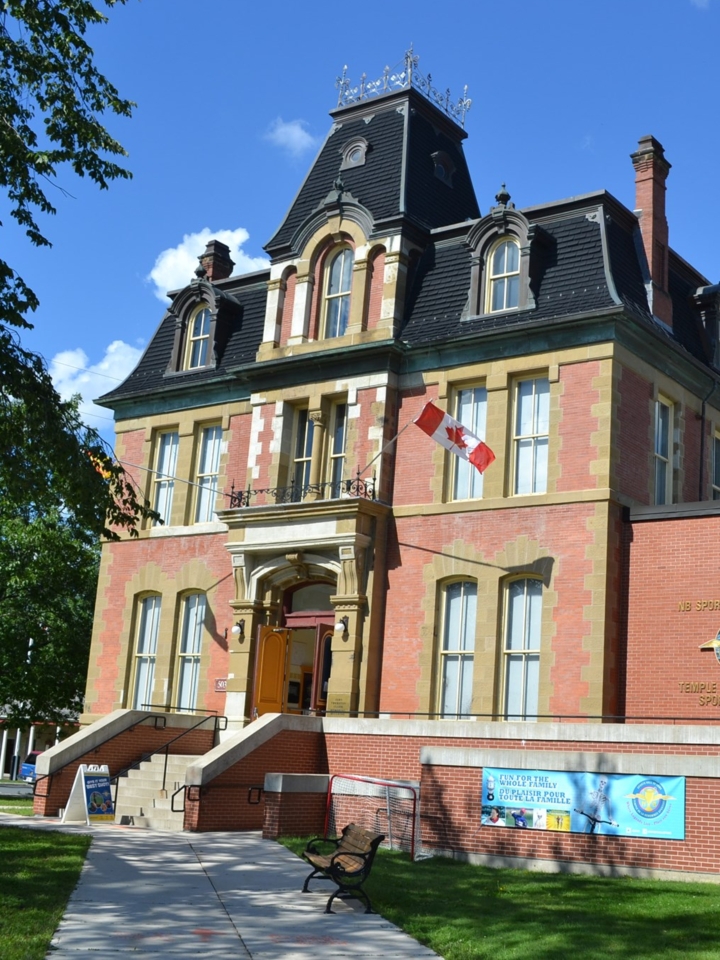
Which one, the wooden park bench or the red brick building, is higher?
the red brick building

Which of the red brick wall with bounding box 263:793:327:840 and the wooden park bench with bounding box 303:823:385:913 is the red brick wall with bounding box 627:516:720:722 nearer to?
the red brick wall with bounding box 263:793:327:840

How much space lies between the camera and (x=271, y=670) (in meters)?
27.0

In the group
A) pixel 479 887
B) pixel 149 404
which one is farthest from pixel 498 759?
pixel 149 404

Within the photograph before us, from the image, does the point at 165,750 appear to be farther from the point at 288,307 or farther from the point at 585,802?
the point at 585,802

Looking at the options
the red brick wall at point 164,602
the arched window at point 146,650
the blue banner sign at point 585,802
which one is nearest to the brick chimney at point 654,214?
the red brick wall at point 164,602

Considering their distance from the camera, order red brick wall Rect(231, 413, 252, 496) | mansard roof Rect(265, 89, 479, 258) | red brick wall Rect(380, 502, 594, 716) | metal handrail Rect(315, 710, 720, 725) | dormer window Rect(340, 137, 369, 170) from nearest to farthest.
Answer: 1. metal handrail Rect(315, 710, 720, 725)
2. red brick wall Rect(380, 502, 594, 716)
3. mansard roof Rect(265, 89, 479, 258)
4. red brick wall Rect(231, 413, 252, 496)
5. dormer window Rect(340, 137, 369, 170)

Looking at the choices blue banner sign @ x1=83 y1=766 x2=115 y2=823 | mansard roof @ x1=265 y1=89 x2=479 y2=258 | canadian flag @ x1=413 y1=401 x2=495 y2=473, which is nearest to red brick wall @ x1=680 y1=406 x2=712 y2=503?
canadian flag @ x1=413 y1=401 x2=495 y2=473

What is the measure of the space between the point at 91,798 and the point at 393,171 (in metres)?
15.7

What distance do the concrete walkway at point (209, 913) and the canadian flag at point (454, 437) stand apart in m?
8.40

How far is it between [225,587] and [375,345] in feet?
22.1

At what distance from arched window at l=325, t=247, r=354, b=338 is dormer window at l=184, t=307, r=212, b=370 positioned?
4.18 metres

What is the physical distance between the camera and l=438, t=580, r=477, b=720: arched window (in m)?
24.6

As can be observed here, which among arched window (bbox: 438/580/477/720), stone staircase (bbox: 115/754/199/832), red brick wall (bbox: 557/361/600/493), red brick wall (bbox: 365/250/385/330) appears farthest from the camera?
red brick wall (bbox: 365/250/385/330)

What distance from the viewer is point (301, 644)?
28.6m
